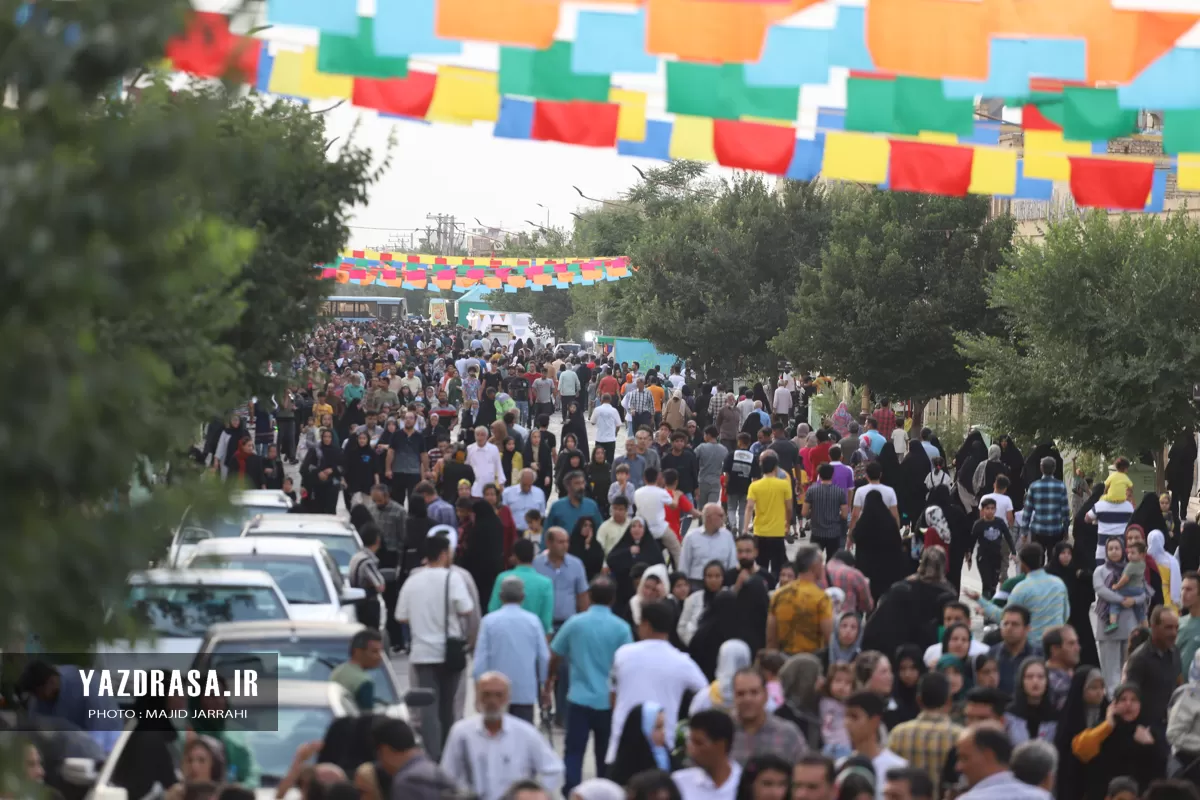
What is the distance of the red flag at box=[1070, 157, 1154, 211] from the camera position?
546 inches

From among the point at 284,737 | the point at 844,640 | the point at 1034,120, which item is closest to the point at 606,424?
the point at 1034,120

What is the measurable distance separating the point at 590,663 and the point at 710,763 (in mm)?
3061

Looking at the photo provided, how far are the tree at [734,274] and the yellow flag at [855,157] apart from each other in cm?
3391

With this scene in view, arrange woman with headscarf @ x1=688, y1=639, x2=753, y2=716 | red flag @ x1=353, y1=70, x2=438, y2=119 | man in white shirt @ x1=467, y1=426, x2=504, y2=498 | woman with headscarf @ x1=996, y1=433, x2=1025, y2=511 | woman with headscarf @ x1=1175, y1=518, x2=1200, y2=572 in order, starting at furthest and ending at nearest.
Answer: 1. woman with headscarf @ x1=996, y1=433, x2=1025, y2=511
2. man in white shirt @ x1=467, y1=426, x2=504, y2=498
3. woman with headscarf @ x1=1175, y1=518, x2=1200, y2=572
4. red flag @ x1=353, y1=70, x2=438, y2=119
5. woman with headscarf @ x1=688, y1=639, x2=753, y2=716

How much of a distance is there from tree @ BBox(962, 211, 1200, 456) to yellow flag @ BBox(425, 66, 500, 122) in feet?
49.4

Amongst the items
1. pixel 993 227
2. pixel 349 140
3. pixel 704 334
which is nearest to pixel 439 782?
pixel 349 140

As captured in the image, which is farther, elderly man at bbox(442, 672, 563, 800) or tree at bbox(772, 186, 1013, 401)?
tree at bbox(772, 186, 1013, 401)

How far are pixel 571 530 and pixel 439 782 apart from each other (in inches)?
317

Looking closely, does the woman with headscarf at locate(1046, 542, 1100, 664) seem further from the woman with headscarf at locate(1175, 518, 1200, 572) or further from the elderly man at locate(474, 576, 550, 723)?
the elderly man at locate(474, 576, 550, 723)

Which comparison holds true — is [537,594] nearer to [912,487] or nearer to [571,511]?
[571,511]

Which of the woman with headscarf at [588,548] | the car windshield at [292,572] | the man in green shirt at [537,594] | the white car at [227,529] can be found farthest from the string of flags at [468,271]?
the man in green shirt at [537,594]

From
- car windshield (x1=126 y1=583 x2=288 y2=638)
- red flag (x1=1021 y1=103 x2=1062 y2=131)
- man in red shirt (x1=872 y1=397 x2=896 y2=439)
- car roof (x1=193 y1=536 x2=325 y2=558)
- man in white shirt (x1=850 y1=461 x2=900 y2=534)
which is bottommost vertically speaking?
car windshield (x1=126 y1=583 x2=288 y2=638)

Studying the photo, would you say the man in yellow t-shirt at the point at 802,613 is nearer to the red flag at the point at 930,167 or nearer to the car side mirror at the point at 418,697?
the car side mirror at the point at 418,697

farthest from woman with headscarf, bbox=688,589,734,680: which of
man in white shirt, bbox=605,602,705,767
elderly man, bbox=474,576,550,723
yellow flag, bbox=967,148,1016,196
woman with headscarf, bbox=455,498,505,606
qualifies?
yellow flag, bbox=967,148,1016,196
